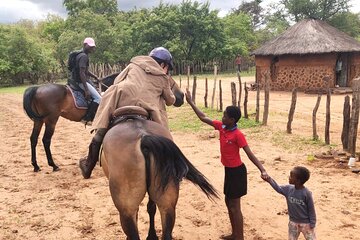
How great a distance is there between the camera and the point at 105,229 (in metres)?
4.10

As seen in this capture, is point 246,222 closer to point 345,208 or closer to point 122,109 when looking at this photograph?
point 345,208

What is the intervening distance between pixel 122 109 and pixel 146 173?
0.69 m

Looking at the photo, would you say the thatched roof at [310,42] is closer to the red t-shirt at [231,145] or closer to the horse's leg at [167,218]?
the red t-shirt at [231,145]

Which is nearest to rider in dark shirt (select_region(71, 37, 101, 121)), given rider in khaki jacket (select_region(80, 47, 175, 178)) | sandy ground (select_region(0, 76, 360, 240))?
sandy ground (select_region(0, 76, 360, 240))

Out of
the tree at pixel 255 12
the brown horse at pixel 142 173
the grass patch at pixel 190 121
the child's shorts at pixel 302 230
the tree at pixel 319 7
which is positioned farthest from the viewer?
the tree at pixel 255 12

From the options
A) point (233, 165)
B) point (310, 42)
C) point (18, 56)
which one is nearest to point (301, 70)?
point (310, 42)

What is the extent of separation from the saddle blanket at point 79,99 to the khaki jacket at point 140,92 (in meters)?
3.49

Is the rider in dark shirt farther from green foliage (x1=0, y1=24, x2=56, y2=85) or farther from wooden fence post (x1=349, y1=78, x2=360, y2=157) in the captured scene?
green foliage (x1=0, y1=24, x2=56, y2=85)

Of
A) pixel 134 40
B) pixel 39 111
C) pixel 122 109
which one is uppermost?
pixel 134 40

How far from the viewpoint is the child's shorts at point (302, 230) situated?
9.95 feet

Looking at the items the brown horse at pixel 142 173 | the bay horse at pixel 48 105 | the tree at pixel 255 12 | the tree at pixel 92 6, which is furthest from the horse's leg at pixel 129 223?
the tree at pixel 255 12

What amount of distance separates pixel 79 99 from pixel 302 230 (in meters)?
4.85

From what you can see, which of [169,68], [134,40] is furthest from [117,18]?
[169,68]

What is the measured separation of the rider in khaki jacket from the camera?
3230mm
